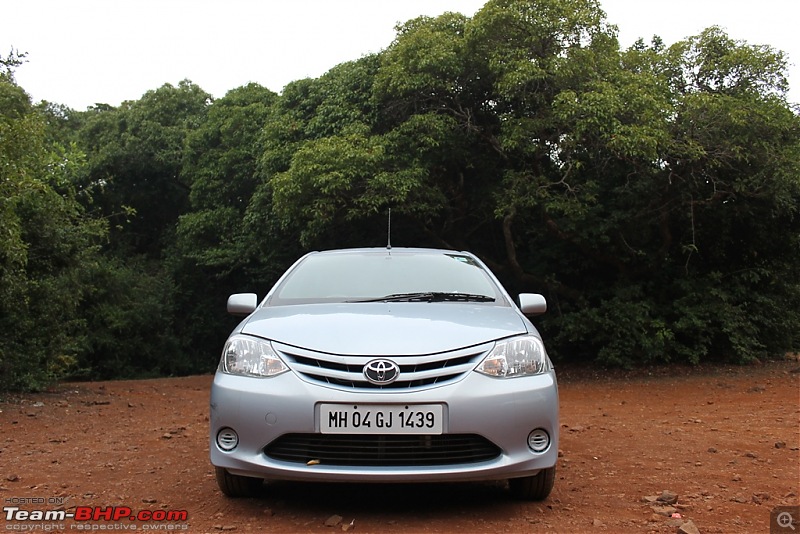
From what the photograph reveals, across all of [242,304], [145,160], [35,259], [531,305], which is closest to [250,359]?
[242,304]

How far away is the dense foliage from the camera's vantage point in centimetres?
1292

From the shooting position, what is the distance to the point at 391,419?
12.1ft

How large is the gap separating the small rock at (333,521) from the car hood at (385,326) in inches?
32.1

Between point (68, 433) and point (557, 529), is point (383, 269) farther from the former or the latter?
point (68, 433)

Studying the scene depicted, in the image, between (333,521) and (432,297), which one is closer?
(333,521)

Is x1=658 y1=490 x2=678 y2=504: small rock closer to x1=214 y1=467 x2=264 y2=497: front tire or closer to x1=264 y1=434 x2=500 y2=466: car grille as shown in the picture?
x1=264 y1=434 x2=500 y2=466: car grille

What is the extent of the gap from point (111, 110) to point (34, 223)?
21476 millimetres

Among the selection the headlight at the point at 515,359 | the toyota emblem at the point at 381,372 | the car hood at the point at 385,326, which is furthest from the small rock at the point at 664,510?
the toyota emblem at the point at 381,372

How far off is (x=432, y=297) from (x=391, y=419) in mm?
1226

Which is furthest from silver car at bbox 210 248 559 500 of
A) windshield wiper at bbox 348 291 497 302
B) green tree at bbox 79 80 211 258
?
green tree at bbox 79 80 211 258

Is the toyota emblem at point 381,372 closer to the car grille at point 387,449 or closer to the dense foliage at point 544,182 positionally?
the car grille at point 387,449

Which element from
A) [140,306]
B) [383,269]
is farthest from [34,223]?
[140,306]

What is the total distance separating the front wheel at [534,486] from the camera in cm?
412

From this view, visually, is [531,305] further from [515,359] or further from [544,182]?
[544,182]
